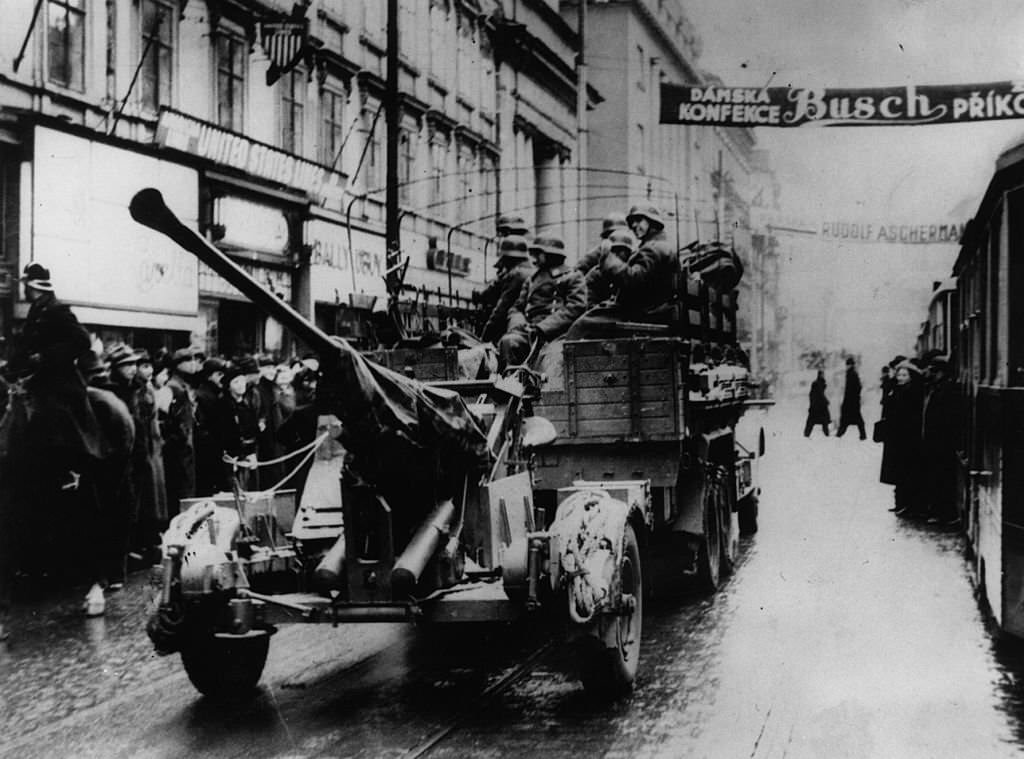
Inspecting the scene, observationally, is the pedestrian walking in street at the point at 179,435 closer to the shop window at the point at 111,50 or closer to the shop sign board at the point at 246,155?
the shop window at the point at 111,50

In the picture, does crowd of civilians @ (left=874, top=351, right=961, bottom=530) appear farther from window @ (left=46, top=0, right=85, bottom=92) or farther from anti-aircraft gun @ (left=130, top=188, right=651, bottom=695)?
window @ (left=46, top=0, right=85, bottom=92)

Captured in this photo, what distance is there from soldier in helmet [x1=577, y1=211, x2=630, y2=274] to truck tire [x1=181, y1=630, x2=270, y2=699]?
498cm

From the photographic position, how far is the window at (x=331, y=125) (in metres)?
17.9

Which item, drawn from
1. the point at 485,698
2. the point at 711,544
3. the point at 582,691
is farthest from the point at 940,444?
the point at 485,698

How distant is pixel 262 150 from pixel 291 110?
1268 millimetres

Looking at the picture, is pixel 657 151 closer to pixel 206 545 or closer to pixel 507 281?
pixel 507 281

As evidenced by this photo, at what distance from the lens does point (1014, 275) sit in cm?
696

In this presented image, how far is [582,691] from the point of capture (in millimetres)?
6711

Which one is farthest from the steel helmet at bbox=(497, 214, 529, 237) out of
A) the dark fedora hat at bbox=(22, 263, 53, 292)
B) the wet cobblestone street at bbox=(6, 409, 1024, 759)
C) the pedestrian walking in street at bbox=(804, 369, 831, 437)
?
the pedestrian walking in street at bbox=(804, 369, 831, 437)

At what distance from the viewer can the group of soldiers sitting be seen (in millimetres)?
10000

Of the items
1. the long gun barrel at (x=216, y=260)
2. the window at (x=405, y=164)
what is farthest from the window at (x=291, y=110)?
the long gun barrel at (x=216, y=260)

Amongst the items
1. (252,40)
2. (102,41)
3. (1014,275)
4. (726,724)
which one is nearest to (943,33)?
(1014,275)

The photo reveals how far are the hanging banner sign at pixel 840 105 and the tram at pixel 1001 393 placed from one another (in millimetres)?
991

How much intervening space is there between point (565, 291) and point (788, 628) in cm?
386
